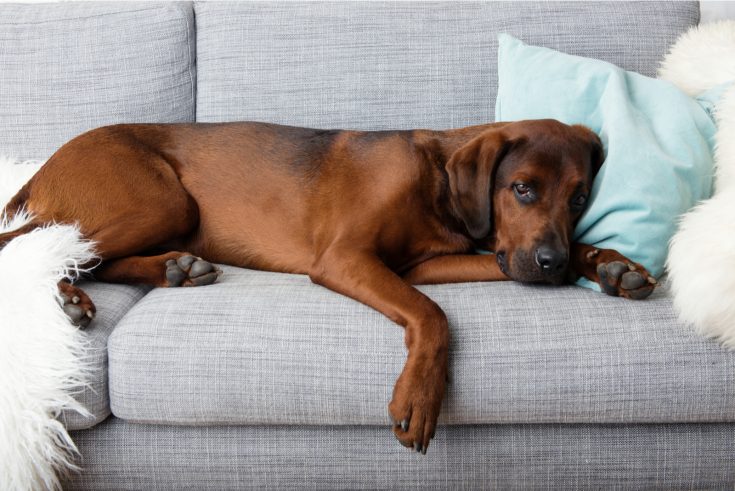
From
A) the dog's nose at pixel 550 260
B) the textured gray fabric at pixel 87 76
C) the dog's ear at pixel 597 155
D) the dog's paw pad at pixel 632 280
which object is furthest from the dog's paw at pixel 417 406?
the textured gray fabric at pixel 87 76

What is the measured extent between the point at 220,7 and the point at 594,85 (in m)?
1.59

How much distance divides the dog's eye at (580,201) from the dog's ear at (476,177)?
270mm

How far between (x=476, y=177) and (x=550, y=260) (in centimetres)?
37

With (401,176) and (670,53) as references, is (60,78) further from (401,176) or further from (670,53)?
(670,53)

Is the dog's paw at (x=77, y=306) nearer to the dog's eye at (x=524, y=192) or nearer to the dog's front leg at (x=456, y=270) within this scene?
the dog's front leg at (x=456, y=270)

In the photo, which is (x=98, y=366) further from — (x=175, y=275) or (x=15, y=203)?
(x=15, y=203)

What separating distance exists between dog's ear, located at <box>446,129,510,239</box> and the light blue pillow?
0.32 m

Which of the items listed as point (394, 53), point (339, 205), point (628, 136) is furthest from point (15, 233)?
point (628, 136)

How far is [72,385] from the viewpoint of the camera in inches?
76.7

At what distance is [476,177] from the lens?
2328mm

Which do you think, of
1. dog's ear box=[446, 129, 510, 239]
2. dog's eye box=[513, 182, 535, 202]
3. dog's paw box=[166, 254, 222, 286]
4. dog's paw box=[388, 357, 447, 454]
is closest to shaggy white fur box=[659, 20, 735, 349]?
dog's eye box=[513, 182, 535, 202]

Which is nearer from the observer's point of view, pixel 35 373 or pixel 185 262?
pixel 35 373

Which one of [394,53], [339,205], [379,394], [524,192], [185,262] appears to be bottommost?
[379,394]

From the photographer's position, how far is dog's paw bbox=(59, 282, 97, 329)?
2.08 metres
